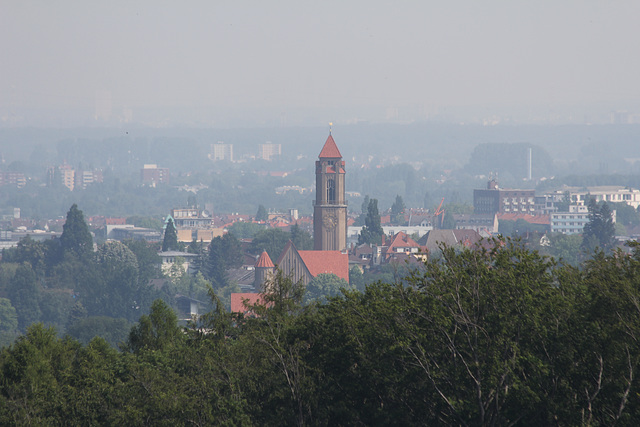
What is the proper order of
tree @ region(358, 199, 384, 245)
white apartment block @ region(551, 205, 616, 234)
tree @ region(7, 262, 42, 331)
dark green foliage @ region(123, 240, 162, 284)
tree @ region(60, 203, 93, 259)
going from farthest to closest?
white apartment block @ region(551, 205, 616, 234), tree @ region(358, 199, 384, 245), tree @ region(60, 203, 93, 259), dark green foliage @ region(123, 240, 162, 284), tree @ region(7, 262, 42, 331)

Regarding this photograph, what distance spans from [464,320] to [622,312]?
3087 mm

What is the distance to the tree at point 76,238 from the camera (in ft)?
403

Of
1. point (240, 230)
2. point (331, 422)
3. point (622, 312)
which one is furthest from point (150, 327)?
point (240, 230)

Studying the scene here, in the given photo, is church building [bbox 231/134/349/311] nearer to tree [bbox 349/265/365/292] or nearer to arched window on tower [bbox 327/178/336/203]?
arched window on tower [bbox 327/178/336/203]

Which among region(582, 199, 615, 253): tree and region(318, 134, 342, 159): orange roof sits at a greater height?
region(318, 134, 342, 159): orange roof

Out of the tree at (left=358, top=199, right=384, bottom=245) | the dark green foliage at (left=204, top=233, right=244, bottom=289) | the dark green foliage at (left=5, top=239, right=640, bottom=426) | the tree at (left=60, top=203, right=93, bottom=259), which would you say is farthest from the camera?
the tree at (left=358, top=199, right=384, bottom=245)

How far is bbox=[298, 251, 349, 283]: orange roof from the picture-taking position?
324ft

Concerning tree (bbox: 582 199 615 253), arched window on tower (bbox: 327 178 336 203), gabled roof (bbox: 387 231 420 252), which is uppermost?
arched window on tower (bbox: 327 178 336 203)

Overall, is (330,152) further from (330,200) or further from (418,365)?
(418,365)

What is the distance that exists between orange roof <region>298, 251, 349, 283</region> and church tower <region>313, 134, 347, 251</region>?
4070mm

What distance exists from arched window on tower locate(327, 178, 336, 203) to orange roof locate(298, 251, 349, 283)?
4.80 m

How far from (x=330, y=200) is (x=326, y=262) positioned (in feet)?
18.5

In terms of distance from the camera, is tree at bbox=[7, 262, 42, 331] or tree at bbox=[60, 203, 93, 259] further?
tree at bbox=[60, 203, 93, 259]

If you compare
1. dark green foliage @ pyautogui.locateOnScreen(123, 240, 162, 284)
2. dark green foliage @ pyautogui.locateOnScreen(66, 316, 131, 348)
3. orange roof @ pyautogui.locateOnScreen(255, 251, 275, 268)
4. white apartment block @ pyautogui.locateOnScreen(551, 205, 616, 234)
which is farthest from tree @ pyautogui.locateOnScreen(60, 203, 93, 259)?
white apartment block @ pyautogui.locateOnScreen(551, 205, 616, 234)
